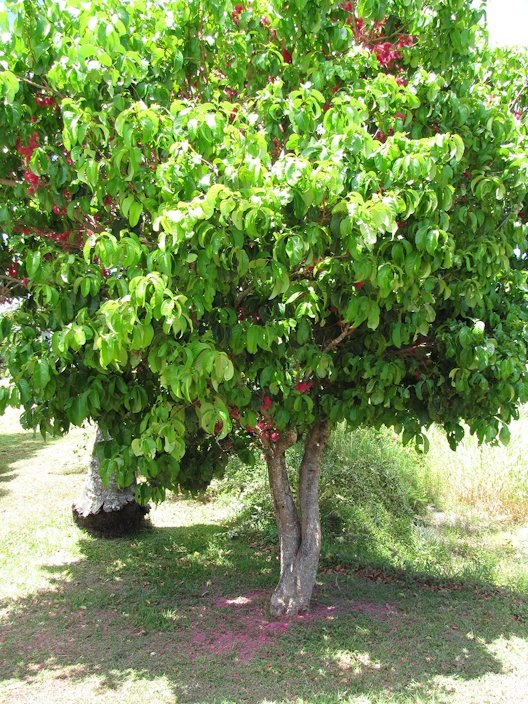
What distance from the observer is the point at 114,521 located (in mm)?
6875

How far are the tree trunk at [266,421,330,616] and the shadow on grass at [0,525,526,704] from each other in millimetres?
168

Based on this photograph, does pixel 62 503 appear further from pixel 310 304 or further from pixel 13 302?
pixel 310 304

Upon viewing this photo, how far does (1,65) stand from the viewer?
3346 millimetres

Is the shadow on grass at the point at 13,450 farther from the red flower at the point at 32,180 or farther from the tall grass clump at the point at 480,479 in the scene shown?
the red flower at the point at 32,180

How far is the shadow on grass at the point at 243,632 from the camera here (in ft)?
12.9

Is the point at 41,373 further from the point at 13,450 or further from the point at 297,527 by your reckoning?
the point at 13,450

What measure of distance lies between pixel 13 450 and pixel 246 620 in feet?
29.6

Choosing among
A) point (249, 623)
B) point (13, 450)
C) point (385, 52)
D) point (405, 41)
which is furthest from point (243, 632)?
point (13, 450)

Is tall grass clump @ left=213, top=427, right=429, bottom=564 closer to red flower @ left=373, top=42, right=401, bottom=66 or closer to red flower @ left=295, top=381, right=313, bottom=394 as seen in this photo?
red flower @ left=295, top=381, right=313, bottom=394

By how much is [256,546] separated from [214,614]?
192 cm

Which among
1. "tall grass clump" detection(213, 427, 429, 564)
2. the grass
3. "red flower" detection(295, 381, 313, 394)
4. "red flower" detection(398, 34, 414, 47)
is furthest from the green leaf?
"tall grass clump" detection(213, 427, 429, 564)

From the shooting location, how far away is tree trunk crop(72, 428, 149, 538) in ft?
22.4

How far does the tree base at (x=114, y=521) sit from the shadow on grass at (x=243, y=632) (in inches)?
24.3

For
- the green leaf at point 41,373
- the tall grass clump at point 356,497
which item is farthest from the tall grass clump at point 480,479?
the green leaf at point 41,373
